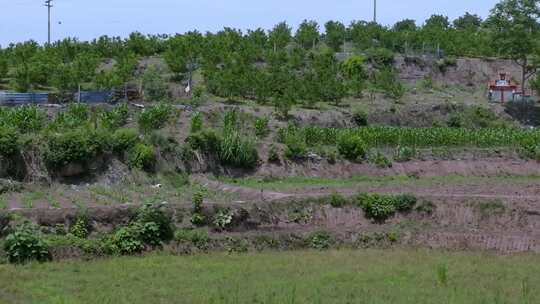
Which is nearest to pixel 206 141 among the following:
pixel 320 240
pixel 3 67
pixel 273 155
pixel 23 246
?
pixel 273 155

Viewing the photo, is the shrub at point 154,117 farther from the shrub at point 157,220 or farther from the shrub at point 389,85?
the shrub at point 389,85

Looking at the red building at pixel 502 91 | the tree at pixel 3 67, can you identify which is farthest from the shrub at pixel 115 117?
the red building at pixel 502 91

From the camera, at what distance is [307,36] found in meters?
66.7

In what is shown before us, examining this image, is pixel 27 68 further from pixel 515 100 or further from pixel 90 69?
pixel 515 100

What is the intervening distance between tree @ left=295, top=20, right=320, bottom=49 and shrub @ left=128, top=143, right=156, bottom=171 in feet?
105

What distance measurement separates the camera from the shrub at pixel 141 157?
36719 millimetres

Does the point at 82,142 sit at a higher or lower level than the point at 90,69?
lower

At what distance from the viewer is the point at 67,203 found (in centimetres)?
3056

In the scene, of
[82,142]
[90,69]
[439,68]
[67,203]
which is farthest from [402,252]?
[439,68]

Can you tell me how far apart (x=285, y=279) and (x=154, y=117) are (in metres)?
20.7

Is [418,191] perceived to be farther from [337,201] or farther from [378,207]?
[337,201]

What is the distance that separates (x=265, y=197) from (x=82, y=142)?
8229mm

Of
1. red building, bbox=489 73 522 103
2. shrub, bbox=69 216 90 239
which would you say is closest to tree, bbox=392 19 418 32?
red building, bbox=489 73 522 103

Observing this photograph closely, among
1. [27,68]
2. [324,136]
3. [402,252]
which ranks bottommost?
[402,252]
